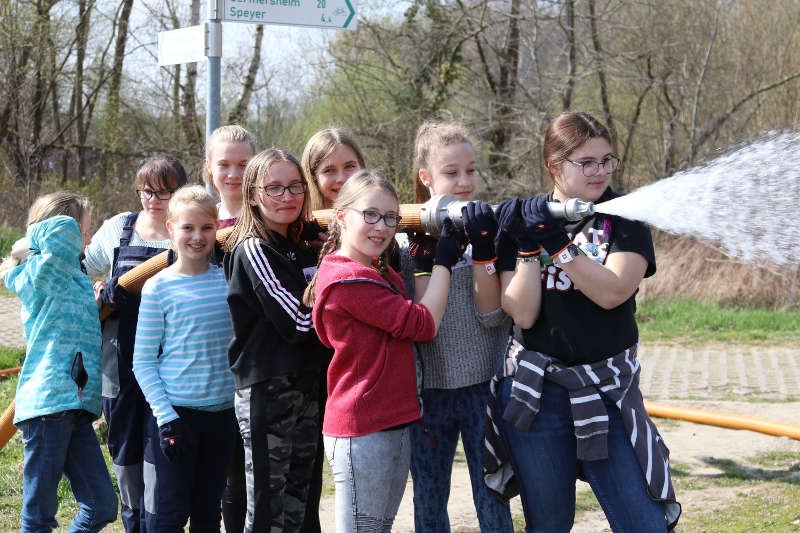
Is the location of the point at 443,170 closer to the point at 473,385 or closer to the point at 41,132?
the point at 473,385

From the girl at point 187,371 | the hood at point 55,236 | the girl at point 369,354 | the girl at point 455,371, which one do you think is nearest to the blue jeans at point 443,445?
the girl at point 455,371

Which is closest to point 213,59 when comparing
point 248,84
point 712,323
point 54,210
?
point 54,210

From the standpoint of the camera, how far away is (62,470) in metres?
3.40

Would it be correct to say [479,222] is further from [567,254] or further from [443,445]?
[443,445]

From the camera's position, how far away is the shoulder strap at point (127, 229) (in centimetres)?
385

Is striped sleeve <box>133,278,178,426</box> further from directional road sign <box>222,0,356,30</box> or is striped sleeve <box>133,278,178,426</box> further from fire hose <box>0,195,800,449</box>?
directional road sign <box>222,0,356,30</box>

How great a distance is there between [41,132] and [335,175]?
629 inches

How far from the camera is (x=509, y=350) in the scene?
289 cm

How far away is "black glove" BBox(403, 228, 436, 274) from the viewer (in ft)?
10.0

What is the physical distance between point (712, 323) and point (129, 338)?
8.57 meters

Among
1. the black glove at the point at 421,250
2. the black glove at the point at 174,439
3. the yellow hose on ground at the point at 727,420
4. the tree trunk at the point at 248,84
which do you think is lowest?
the yellow hose on ground at the point at 727,420

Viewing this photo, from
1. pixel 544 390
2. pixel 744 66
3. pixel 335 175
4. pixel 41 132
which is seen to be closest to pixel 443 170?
pixel 335 175

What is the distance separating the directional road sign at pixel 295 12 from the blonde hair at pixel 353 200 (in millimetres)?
1960

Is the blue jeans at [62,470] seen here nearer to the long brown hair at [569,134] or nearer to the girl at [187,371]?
the girl at [187,371]
